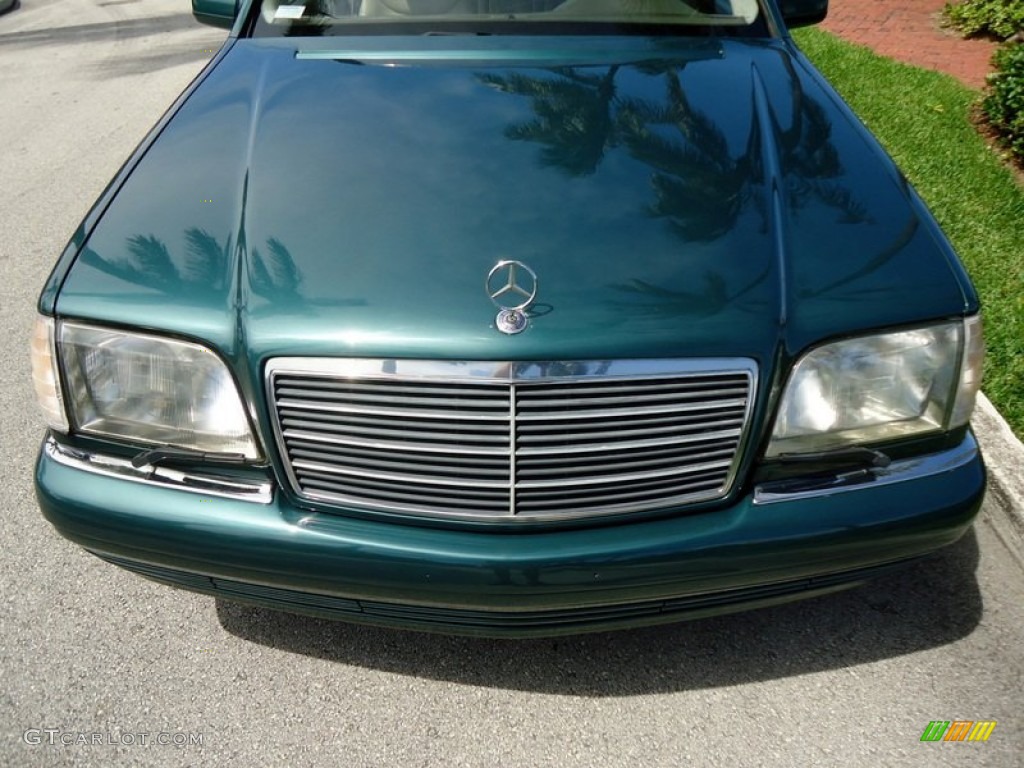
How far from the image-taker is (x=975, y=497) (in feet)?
6.93

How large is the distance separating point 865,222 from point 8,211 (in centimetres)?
463

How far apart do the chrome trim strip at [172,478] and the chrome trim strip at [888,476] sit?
1.02 m

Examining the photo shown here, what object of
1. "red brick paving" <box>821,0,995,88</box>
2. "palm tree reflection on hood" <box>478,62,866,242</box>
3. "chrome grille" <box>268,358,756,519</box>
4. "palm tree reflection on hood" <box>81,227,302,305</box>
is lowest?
"red brick paving" <box>821,0,995,88</box>

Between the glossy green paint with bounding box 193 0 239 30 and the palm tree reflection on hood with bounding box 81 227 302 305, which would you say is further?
the glossy green paint with bounding box 193 0 239 30

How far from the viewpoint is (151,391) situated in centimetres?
205

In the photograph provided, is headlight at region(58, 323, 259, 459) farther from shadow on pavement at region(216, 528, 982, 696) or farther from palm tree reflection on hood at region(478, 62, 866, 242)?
palm tree reflection on hood at region(478, 62, 866, 242)

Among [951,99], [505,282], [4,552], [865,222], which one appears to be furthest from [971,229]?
[4,552]

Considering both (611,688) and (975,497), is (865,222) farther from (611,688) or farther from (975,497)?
(611,688)

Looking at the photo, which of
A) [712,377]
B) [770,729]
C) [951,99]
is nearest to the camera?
[712,377]

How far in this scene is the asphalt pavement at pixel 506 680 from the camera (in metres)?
2.23

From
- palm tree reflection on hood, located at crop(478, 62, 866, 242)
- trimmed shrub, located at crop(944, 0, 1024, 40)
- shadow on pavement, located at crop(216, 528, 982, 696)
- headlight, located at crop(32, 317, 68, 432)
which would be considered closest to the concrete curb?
shadow on pavement, located at crop(216, 528, 982, 696)

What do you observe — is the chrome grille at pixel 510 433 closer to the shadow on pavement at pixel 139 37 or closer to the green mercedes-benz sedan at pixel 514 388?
the green mercedes-benz sedan at pixel 514 388

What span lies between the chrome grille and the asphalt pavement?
615mm

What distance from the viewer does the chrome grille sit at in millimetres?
1872
